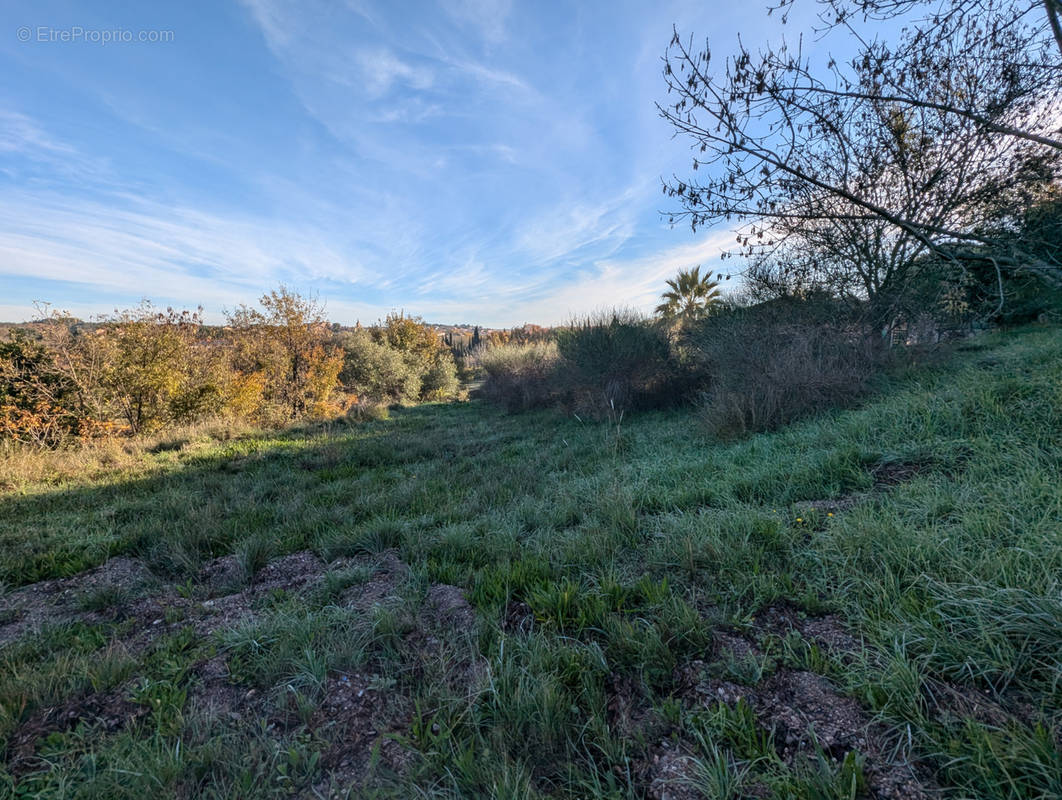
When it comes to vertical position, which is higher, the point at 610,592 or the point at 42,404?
the point at 42,404

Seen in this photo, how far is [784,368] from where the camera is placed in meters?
6.26

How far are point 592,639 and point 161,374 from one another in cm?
1158

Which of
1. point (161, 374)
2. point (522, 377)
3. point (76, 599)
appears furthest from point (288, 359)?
point (76, 599)

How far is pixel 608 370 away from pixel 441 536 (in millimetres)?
8487

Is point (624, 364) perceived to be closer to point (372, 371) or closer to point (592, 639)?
point (592, 639)

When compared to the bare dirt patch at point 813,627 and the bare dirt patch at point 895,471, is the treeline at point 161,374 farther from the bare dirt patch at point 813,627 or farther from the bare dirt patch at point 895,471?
the bare dirt patch at point 895,471

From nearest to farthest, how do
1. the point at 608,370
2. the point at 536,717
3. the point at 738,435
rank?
the point at 536,717 → the point at 738,435 → the point at 608,370

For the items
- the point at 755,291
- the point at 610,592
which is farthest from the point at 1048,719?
the point at 755,291

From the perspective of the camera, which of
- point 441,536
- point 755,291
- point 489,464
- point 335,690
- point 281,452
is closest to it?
point 335,690

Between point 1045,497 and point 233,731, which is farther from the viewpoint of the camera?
point 1045,497

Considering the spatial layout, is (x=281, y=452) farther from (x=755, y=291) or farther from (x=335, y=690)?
(x=755, y=291)

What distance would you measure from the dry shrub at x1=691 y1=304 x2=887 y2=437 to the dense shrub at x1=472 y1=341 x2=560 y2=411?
619 cm

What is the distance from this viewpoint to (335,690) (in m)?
1.70

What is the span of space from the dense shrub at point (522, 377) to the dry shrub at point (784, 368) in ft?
20.3
